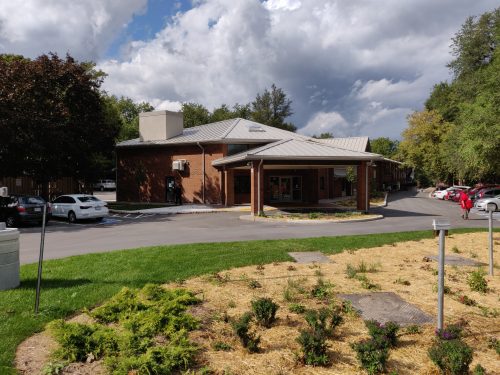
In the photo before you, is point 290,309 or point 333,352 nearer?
point 333,352

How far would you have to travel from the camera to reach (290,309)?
249 inches

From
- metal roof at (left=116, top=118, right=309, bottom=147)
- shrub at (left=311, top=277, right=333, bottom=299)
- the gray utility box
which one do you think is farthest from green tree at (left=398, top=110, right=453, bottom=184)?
the gray utility box

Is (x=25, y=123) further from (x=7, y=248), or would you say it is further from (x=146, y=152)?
(x=7, y=248)

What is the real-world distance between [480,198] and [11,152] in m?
32.1

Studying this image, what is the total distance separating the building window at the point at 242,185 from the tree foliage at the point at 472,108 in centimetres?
1501

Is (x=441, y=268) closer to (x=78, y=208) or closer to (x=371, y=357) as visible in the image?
(x=371, y=357)

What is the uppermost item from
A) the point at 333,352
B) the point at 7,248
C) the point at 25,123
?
the point at 25,123

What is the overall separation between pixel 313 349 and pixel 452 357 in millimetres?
1376

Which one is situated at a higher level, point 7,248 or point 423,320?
point 7,248

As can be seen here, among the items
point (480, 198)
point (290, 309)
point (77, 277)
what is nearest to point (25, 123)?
point (77, 277)

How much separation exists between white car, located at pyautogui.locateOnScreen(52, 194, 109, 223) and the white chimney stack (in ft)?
43.9

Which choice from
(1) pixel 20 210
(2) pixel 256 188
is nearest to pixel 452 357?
(2) pixel 256 188

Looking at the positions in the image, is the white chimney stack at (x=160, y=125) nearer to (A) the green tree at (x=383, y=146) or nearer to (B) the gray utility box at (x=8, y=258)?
(B) the gray utility box at (x=8, y=258)

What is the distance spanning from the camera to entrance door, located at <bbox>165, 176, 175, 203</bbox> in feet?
112
